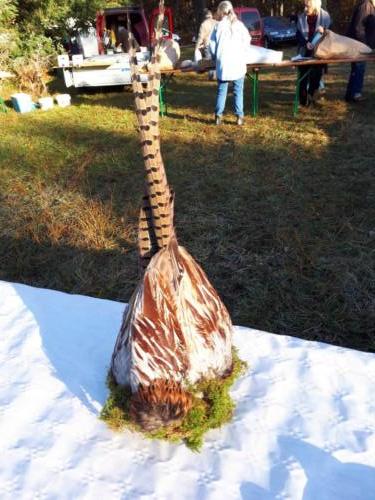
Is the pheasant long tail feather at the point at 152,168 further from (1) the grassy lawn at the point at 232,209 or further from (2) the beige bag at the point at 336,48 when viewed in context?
(2) the beige bag at the point at 336,48

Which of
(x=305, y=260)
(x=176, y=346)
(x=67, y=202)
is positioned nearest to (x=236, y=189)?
(x=305, y=260)

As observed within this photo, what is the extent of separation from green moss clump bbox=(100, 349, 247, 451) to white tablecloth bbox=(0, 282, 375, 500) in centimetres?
3

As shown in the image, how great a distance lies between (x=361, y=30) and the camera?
18.8ft

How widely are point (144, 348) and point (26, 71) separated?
803 cm

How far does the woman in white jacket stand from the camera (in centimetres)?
498

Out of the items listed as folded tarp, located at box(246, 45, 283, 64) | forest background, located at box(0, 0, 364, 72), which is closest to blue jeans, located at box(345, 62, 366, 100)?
folded tarp, located at box(246, 45, 283, 64)

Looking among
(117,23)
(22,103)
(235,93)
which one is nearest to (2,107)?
(22,103)

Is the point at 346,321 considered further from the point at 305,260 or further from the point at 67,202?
the point at 67,202

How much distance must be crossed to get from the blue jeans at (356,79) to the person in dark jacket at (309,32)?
438mm

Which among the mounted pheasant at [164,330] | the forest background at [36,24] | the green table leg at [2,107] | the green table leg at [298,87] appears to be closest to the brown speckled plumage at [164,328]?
the mounted pheasant at [164,330]

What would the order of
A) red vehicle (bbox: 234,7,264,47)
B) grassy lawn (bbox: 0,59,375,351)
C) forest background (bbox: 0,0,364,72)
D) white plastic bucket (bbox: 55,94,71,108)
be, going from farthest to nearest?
red vehicle (bbox: 234,7,264,47)
forest background (bbox: 0,0,364,72)
white plastic bucket (bbox: 55,94,71,108)
grassy lawn (bbox: 0,59,375,351)

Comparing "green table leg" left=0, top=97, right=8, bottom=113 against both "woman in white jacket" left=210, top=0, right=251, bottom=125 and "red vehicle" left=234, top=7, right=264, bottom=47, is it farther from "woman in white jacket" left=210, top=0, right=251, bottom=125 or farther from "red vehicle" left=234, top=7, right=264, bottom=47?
"red vehicle" left=234, top=7, right=264, bottom=47

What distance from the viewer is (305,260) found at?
277 cm

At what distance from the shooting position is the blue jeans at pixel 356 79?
5.78 meters
